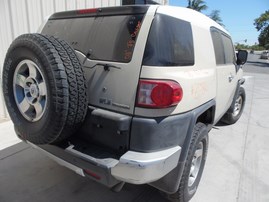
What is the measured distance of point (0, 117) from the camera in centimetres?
445

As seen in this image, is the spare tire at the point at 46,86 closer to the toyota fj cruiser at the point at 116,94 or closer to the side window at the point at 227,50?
the toyota fj cruiser at the point at 116,94

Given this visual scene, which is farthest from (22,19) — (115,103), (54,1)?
(115,103)

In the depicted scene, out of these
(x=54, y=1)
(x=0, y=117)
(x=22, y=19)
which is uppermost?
(x=54, y=1)

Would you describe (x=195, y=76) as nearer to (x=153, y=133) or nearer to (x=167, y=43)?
(x=167, y=43)

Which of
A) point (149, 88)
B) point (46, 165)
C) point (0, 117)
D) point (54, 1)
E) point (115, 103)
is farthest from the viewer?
point (54, 1)

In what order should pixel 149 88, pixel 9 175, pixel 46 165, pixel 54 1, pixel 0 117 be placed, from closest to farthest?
pixel 149 88 < pixel 9 175 < pixel 46 165 < pixel 0 117 < pixel 54 1

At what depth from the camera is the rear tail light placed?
1.78 m

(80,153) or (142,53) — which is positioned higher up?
(142,53)

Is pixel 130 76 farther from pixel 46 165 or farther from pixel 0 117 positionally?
pixel 0 117

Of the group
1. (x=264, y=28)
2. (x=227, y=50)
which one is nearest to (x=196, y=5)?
(x=264, y=28)

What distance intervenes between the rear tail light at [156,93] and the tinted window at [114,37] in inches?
10.8

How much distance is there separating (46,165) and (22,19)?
119 inches

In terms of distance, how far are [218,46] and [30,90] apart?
2352 millimetres

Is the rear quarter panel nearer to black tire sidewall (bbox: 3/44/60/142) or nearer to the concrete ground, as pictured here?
black tire sidewall (bbox: 3/44/60/142)
